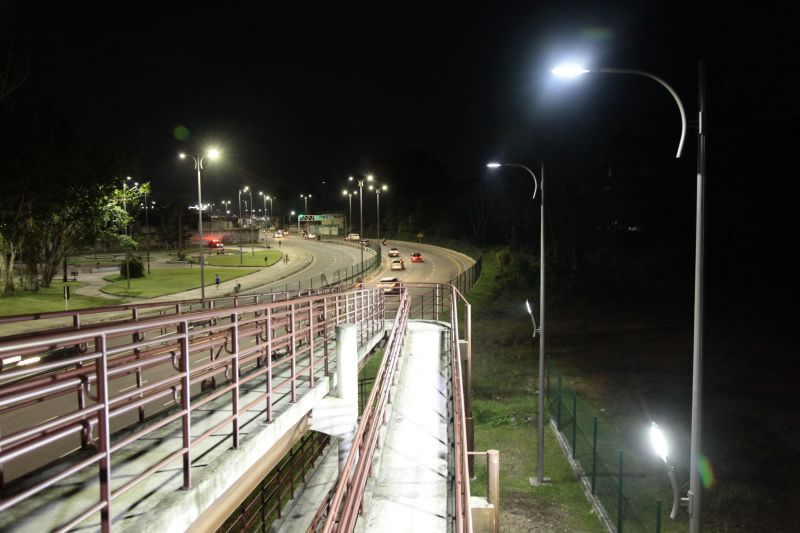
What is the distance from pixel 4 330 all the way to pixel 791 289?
55353 millimetres

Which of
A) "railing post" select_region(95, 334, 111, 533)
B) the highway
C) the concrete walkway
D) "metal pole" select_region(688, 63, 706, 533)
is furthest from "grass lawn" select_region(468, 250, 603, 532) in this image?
"railing post" select_region(95, 334, 111, 533)

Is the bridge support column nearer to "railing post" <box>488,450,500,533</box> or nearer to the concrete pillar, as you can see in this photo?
the concrete pillar

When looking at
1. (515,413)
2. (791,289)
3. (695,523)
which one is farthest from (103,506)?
(791,289)

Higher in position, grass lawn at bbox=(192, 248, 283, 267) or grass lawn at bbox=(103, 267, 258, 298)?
grass lawn at bbox=(192, 248, 283, 267)

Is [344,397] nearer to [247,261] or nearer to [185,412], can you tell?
[185,412]

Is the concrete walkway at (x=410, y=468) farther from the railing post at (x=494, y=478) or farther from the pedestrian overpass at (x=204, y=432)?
the railing post at (x=494, y=478)

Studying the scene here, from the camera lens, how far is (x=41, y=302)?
3259 cm

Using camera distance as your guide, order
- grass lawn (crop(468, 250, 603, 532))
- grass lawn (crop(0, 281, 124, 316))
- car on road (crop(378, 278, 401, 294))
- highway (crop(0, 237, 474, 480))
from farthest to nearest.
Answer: grass lawn (crop(0, 281, 124, 316))
car on road (crop(378, 278, 401, 294))
grass lawn (crop(468, 250, 603, 532))
highway (crop(0, 237, 474, 480))

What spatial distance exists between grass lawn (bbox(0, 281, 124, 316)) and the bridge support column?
27.0 meters

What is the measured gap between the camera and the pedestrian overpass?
10.6 ft

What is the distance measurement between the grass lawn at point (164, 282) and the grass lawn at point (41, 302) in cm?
322

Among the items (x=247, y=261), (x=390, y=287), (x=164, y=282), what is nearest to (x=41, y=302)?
(x=164, y=282)

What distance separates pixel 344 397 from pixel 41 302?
105 feet

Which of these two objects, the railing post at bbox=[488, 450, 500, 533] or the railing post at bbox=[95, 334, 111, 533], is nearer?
the railing post at bbox=[95, 334, 111, 533]
